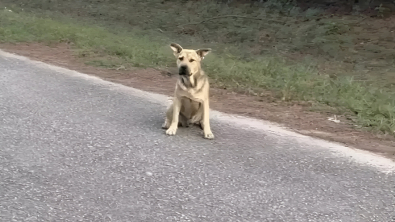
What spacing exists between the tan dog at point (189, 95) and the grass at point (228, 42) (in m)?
2.00

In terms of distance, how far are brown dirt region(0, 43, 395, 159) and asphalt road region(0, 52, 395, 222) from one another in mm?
303

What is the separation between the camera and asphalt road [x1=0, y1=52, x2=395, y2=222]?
3807mm

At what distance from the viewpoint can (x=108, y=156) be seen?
478 cm

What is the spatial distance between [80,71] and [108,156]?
13.0 feet

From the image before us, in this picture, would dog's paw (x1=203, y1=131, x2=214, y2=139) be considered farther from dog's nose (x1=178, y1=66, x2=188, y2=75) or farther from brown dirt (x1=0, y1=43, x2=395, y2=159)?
brown dirt (x1=0, y1=43, x2=395, y2=159)

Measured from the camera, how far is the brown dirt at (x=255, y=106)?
5.64 m

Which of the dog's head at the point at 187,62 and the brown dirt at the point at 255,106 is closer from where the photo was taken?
the dog's head at the point at 187,62

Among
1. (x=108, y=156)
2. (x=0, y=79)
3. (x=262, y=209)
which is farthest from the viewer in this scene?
(x=0, y=79)

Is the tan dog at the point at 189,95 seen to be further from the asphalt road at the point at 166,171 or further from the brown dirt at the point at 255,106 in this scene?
the brown dirt at the point at 255,106

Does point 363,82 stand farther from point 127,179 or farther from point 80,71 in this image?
point 127,179

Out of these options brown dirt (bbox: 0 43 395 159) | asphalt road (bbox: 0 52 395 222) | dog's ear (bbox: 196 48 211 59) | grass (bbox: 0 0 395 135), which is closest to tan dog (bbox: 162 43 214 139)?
dog's ear (bbox: 196 48 211 59)

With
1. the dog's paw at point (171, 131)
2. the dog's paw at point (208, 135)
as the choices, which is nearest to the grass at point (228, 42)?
the dog's paw at point (208, 135)

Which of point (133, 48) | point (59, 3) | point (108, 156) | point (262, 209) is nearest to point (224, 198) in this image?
point (262, 209)

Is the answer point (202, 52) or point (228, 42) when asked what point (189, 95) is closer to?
point (202, 52)
